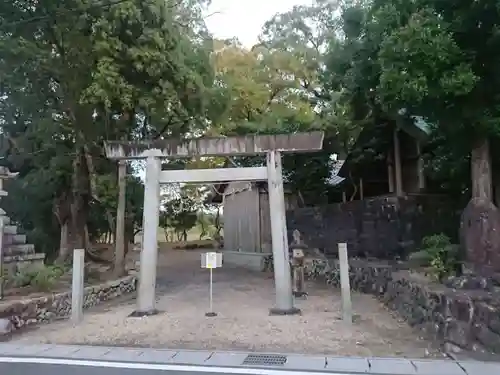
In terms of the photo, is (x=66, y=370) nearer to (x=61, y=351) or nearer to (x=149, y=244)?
(x=61, y=351)

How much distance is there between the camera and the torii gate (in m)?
9.32

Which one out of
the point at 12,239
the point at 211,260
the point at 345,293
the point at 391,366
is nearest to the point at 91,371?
the point at 391,366

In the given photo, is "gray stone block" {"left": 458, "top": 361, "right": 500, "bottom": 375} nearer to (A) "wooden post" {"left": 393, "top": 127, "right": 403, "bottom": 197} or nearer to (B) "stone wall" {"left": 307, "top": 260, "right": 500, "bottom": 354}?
(B) "stone wall" {"left": 307, "top": 260, "right": 500, "bottom": 354}

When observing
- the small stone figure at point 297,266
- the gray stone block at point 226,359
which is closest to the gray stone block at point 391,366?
the gray stone block at point 226,359

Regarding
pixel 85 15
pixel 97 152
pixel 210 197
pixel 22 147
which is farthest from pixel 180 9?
pixel 210 197

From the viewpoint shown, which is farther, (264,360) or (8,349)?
(8,349)

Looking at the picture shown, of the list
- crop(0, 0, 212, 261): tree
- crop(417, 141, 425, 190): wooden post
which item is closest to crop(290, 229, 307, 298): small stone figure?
crop(0, 0, 212, 261): tree

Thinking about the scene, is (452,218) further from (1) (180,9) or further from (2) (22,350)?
(2) (22,350)

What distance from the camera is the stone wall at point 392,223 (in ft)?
43.8

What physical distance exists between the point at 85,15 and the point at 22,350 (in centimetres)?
770

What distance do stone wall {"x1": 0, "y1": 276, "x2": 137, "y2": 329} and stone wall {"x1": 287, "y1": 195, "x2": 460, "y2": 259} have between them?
809cm

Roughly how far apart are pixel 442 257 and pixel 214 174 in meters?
5.03

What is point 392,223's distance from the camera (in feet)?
44.2

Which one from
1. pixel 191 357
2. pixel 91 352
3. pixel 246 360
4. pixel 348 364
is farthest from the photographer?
pixel 91 352
